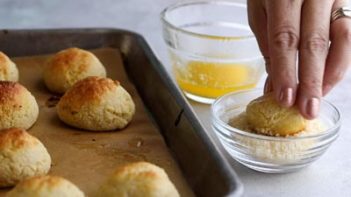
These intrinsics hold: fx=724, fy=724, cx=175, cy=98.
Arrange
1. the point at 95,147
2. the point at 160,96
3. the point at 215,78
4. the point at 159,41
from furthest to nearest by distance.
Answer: the point at 159,41
the point at 215,78
the point at 160,96
the point at 95,147

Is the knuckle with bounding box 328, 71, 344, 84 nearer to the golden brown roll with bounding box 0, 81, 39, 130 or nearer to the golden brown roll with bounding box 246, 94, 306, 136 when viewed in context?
the golden brown roll with bounding box 246, 94, 306, 136

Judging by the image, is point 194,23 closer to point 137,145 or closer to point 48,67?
point 48,67

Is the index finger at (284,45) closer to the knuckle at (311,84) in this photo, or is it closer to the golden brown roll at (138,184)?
the knuckle at (311,84)

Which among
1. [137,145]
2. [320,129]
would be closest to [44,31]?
[137,145]

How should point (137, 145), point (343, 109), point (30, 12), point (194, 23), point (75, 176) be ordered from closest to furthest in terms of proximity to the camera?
point (75, 176), point (137, 145), point (343, 109), point (194, 23), point (30, 12)

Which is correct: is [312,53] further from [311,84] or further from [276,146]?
[276,146]

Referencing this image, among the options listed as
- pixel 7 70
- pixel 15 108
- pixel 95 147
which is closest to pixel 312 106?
pixel 95 147
